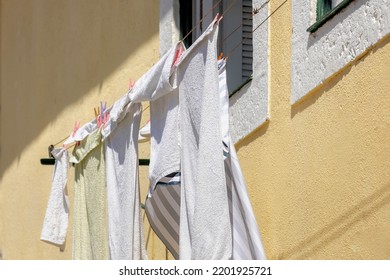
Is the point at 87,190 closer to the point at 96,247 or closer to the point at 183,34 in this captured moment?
the point at 96,247

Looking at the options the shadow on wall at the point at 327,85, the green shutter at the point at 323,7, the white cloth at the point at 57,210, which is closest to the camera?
the shadow on wall at the point at 327,85

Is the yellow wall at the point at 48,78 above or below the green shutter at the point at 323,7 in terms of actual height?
above

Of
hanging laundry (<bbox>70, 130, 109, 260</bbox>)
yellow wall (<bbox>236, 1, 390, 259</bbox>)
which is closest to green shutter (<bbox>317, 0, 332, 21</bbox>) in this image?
yellow wall (<bbox>236, 1, 390, 259</bbox>)

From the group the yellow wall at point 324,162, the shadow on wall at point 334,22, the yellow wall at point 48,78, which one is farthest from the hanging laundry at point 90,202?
the shadow on wall at point 334,22

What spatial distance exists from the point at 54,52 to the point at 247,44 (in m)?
3.95

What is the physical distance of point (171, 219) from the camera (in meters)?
9.15

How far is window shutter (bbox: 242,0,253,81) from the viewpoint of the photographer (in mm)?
9984

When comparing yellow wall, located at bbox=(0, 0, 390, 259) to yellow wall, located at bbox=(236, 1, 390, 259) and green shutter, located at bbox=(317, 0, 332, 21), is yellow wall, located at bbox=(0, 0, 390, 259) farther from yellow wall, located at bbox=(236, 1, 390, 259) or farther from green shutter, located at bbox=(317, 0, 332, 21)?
green shutter, located at bbox=(317, 0, 332, 21)

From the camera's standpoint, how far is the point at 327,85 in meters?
8.73

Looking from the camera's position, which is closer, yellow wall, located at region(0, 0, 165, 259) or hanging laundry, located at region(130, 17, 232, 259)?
hanging laundry, located at region(130, 17, 232, 259)

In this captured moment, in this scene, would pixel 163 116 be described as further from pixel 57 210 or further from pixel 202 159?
pixel 57 210

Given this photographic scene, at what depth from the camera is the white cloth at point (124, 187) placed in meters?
9.34

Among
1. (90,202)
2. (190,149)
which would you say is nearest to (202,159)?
(190,149)

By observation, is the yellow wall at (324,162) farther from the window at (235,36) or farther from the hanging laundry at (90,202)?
the hanging laundry at (90,202)
